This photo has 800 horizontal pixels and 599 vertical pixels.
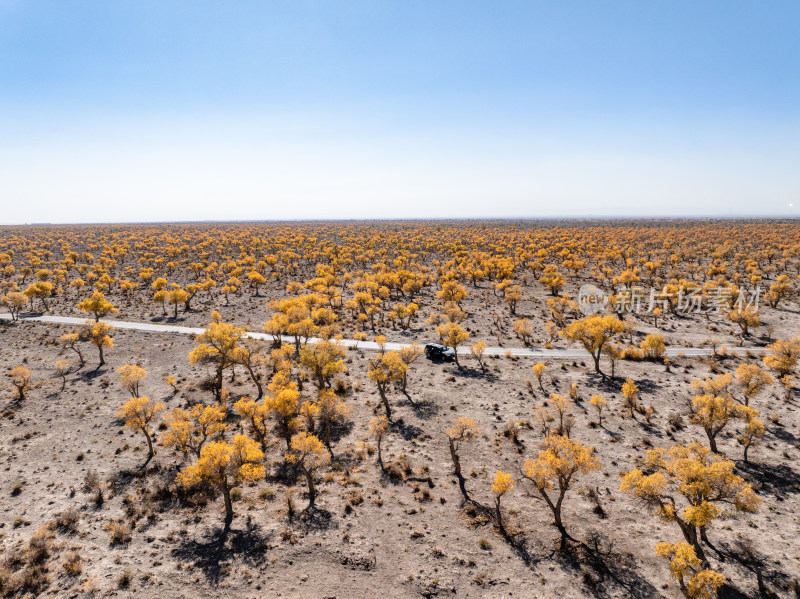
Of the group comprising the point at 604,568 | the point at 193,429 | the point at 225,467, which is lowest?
the point at 604,568

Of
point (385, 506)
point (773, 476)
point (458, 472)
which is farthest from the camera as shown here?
point (458, 472)

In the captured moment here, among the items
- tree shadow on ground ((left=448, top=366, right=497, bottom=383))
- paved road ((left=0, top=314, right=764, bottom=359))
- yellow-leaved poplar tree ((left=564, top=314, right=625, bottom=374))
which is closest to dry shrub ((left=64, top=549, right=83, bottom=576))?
paved road ((left=0, top=314, right=764, bottom=359))

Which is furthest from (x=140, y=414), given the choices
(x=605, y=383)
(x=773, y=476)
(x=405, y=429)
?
(x=773, y=476)

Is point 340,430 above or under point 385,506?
above

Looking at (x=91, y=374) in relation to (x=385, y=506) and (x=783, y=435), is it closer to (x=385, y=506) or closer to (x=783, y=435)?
(x=385, y=506)

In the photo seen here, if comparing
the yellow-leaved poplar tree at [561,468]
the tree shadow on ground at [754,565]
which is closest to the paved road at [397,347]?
the yellow-leaved poplar tree at [561,468]

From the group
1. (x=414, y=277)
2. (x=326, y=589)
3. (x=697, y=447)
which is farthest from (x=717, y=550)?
(x=414, y=277)
